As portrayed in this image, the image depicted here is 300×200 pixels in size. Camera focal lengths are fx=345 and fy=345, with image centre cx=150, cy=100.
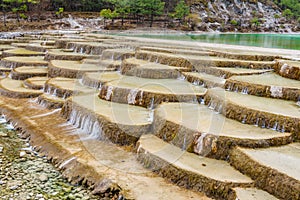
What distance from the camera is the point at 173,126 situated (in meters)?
7.66

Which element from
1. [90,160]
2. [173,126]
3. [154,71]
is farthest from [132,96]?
[90,160]

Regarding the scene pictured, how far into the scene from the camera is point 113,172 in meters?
7.14

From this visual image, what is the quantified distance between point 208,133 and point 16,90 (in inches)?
342

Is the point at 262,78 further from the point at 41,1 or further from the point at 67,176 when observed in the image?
the point at 41,1

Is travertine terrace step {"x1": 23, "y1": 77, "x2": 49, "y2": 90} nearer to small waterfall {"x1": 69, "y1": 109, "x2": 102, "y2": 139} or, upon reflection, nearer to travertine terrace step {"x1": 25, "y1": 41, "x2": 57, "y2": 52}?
small waterfall {"x1": 69, "y1": 109, "x2": 102, "y2": 139}

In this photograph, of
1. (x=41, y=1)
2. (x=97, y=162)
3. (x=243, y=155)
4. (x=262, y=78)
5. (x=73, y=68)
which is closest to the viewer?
(x=243, y=155)

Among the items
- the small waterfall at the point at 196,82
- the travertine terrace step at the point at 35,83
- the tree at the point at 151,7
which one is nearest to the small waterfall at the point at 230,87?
the small waterfall at the point at 196,82

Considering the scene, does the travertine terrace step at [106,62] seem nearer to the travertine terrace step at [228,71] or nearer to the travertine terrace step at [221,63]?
the travertine terrace step at [221,63]

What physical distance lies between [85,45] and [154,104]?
9.82 metres

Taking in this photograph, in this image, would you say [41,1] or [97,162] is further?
[41,1]

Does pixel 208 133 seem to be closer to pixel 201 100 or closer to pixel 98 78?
pixel 201 100

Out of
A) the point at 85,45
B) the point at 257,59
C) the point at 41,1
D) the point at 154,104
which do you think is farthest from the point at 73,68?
the point at 41,1

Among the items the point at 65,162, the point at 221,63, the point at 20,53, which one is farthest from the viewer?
the point at 20,53

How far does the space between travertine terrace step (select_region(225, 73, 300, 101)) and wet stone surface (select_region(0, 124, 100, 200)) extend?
5.16 meters
